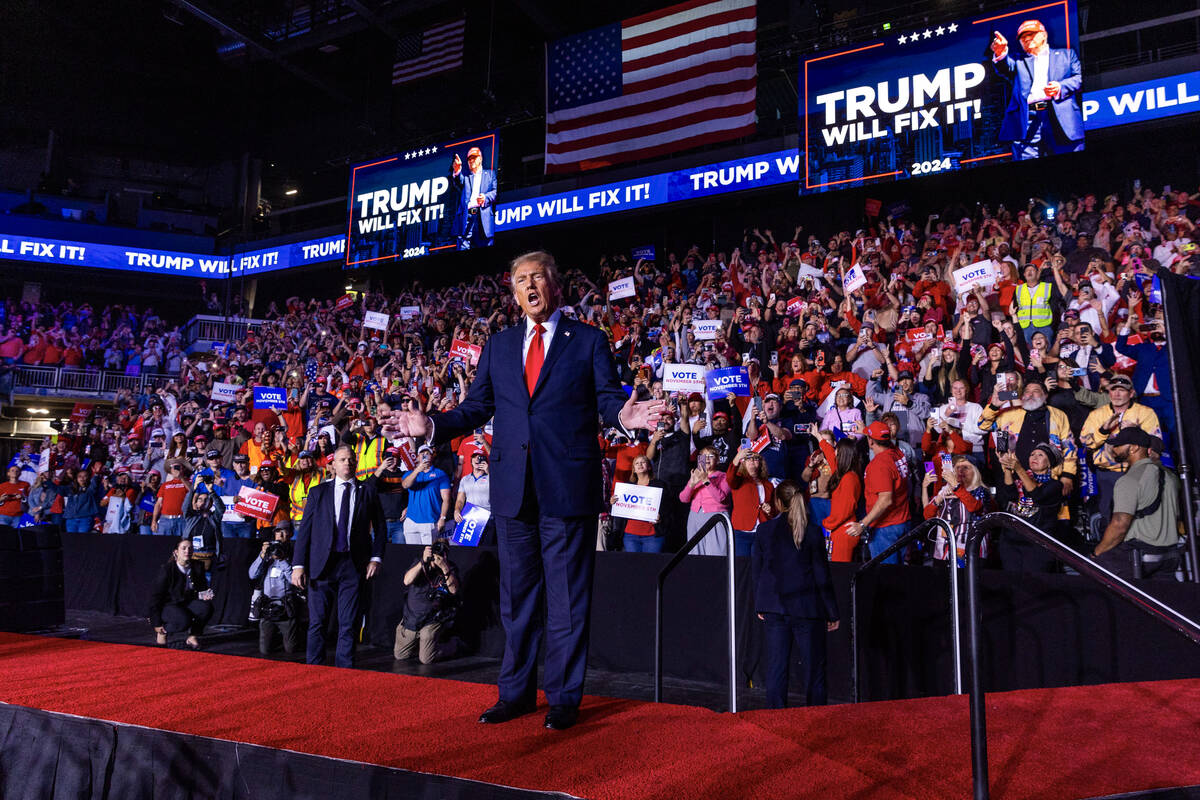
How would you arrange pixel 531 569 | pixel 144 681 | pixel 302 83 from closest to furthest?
pixel 531 569 → pixel 144 681 → pixel 302 83

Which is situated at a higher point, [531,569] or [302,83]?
[302,83]

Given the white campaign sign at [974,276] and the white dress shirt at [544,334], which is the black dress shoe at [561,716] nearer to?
the white dress shirt at [544,334]

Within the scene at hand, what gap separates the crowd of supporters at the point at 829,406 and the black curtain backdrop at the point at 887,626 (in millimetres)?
779

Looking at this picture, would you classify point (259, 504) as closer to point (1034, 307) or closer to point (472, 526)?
point (472, 526)

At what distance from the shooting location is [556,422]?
3.41 metres

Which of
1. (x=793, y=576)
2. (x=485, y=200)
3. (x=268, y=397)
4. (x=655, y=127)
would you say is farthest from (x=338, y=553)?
(x=485, y=200)

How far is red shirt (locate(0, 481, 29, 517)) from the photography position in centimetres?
1462

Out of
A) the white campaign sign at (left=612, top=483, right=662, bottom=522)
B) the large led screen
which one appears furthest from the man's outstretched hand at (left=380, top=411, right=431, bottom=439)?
the large led screen

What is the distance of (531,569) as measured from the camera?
346cm

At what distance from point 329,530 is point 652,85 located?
34.6 ft

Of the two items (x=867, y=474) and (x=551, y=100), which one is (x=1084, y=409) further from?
(x=551, y=100)

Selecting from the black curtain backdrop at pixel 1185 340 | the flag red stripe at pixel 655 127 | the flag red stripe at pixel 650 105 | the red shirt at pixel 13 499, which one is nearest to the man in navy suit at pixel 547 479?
the black curtain backdrop at pixel 1185 340

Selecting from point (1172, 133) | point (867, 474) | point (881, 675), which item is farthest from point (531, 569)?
point (1172, 133)

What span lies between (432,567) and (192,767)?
5.70m
